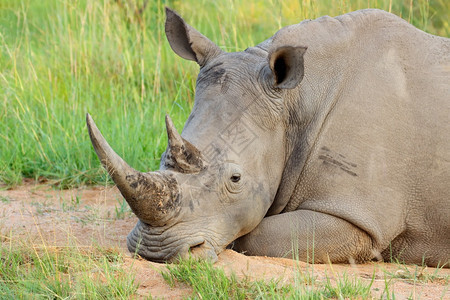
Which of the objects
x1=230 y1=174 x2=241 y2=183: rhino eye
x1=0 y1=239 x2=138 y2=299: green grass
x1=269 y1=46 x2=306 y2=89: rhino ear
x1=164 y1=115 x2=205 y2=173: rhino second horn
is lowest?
x1=0 y1=239 x2=138 y2=299: green grass

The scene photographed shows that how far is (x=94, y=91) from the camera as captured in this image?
7.59 m

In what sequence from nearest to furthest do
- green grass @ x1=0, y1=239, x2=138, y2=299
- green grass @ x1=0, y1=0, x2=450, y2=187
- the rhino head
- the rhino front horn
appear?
green grass @ x1=0, y1=239, x2=138, y2=299, the rhino front horn, the rhino head, green grass @ x1=0, y1=0, x2=450, y2=187

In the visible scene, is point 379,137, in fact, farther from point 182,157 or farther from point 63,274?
point 63,274

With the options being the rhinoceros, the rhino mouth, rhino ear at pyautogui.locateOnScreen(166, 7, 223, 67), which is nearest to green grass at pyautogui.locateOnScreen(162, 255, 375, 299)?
the rhino mouth

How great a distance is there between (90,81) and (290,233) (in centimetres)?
408

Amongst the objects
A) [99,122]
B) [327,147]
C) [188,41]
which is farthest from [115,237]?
[99,122]

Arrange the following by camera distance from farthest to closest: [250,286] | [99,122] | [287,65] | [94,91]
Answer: [94,91]
[99,122]
[287,65]
[250,286]

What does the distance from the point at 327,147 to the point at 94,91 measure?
3.65m

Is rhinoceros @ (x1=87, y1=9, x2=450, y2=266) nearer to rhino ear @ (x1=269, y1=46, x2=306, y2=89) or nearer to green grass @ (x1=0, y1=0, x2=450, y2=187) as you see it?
rhino ear @ (x1=269, y1=46, x2=306, y2=89)

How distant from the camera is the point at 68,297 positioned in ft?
11.6

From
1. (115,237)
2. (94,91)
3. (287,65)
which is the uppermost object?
(287,65)

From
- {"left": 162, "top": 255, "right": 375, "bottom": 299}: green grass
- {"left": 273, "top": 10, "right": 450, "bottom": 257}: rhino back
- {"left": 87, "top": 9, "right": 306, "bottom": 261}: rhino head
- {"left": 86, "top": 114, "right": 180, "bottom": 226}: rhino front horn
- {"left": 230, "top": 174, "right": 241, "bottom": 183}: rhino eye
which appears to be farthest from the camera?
{"left": 273, "top": 10, "right": 450, "bottom": 257}: rhino back

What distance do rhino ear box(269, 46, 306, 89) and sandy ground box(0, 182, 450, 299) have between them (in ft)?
3.24

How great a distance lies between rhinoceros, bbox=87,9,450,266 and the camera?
4.30 metres
